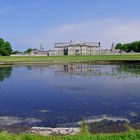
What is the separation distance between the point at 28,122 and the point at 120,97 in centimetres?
855

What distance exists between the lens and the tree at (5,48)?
15999 centimetres

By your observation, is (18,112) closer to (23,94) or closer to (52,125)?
(52,125)

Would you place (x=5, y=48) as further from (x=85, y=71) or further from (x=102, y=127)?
(x=102, y=127)

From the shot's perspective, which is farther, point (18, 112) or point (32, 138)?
point (18, 112)

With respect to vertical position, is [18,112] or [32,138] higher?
[32,138]

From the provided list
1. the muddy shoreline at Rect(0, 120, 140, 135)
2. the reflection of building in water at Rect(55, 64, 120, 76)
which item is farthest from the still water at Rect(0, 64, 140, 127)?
the reflection of building in water at Rect(55, 64, 120, 76)

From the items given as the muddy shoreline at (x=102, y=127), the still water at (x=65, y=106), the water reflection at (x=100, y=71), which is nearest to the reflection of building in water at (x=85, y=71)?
the water reflection at (x=100, y=71)

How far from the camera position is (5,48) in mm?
164250

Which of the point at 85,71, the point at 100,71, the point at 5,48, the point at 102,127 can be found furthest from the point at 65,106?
the point at 5,48

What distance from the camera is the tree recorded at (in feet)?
525

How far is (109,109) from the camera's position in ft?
59.9

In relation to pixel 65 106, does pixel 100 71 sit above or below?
below

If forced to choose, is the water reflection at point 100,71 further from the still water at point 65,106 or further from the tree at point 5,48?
the tree at point 5,48

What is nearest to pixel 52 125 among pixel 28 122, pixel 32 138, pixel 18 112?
pixel 28 122
